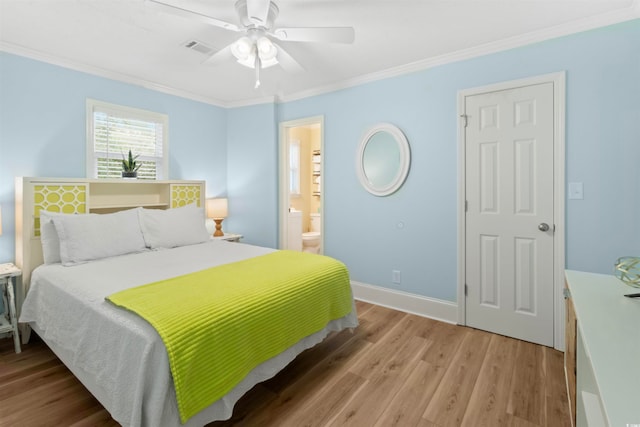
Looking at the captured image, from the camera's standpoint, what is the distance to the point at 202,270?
229 centimetres

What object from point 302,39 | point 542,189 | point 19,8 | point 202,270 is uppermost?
point 19,8

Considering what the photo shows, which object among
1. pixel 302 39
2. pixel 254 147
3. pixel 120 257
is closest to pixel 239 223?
pixel 254 147

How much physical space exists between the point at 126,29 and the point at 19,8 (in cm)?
63

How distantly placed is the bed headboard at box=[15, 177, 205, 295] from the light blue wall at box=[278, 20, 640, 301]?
1.81 m

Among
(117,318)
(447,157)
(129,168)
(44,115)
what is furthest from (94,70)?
(447,157)

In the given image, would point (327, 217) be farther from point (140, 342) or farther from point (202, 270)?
point (140, 342)

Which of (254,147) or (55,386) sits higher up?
(254,147)

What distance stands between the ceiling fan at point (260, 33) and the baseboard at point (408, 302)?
2.44 m

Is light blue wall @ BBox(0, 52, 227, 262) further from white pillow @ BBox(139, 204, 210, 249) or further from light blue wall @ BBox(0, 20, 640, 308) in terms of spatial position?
white pillow @ BBox(139, 204, 210, 249)

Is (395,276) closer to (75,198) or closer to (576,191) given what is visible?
(576,191)

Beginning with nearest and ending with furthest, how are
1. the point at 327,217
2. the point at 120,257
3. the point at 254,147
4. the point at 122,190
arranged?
the point at 120,257 → the point at 122,190 → the point at 327,217 → the point at 254,147

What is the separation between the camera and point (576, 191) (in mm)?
2402

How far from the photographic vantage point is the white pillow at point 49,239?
2.50m

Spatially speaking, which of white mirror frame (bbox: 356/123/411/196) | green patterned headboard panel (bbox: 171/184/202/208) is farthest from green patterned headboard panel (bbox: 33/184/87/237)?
white mirror frame (bbox: 356/123/411/196)
